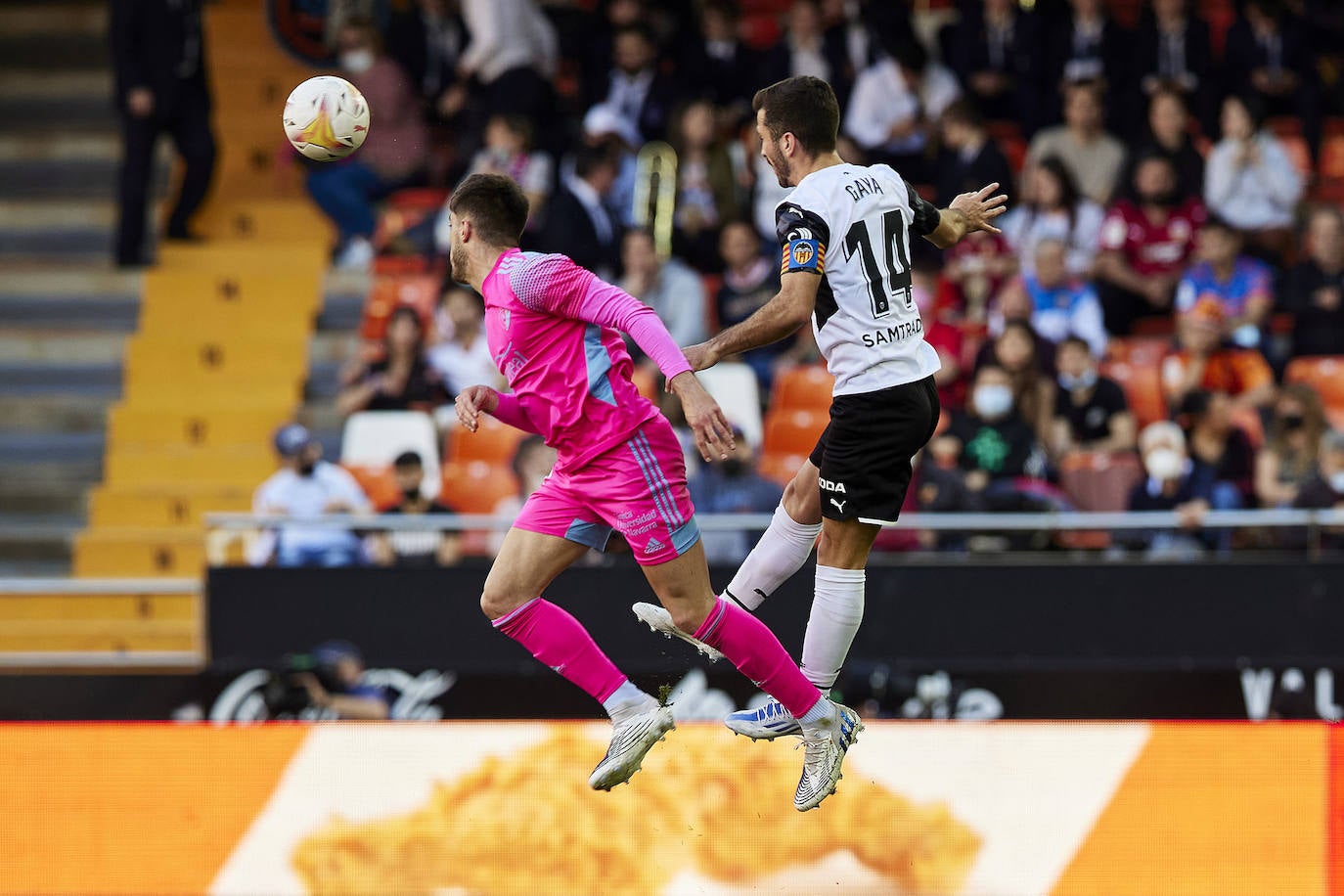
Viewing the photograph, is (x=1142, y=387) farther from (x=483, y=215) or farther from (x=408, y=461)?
(x=483, y=215)

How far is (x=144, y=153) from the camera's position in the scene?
12703mm

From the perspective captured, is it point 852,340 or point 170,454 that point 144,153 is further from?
point 852,340

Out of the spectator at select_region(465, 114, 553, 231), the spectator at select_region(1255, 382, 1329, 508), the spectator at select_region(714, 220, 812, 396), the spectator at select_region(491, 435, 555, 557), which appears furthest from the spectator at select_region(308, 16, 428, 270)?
the spectator at select_region(1255, 382, 1329, 508)

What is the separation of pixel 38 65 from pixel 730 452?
36.7 feet

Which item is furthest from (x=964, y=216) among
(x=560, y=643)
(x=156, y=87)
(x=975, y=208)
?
(x=156, y=87)

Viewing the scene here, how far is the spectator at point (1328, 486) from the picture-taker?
936 cm

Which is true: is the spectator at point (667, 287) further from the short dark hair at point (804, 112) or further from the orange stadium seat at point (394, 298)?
the short dark hair at point (804, 112)

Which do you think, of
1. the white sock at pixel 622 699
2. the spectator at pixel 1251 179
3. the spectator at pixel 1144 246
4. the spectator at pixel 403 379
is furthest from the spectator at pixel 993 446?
the white sock at pixel 622 699

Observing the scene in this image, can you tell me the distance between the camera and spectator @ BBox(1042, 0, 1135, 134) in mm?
12305

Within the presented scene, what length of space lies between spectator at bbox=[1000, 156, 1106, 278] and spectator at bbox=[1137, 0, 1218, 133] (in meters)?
1.32

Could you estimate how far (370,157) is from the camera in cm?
1292

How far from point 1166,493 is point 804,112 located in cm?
464

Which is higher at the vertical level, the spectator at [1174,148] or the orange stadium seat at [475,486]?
the spectator at [1174,148]

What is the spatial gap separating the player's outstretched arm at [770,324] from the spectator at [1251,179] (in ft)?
22.0
